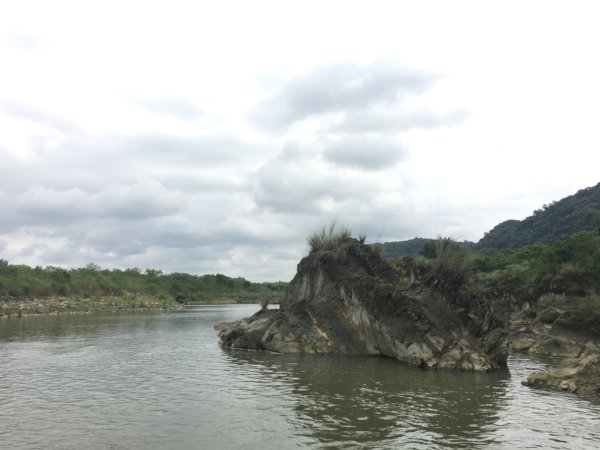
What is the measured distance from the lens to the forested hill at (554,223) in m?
122

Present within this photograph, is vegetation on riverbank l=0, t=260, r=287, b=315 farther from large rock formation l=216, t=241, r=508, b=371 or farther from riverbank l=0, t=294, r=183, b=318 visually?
large rock formation l=216, t=241, r=508, b=371

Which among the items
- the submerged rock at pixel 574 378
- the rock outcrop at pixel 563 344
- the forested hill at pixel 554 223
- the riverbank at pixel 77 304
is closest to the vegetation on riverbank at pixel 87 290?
the riverbank at pixel 77 304

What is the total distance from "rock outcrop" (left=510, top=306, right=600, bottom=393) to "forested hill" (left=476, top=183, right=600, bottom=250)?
82.1 m

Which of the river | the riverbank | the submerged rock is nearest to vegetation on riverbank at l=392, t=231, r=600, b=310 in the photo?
the river

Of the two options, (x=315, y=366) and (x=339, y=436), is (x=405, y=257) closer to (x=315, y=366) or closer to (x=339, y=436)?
(x=315, y=366)

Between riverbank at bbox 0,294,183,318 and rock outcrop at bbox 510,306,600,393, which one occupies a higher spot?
rock outcrop at bbox 510,306,600,393

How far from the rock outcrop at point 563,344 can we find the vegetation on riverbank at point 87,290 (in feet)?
81.0

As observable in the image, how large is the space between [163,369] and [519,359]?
23.4 meters

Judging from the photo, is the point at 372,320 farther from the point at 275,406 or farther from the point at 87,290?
the point at 87,290

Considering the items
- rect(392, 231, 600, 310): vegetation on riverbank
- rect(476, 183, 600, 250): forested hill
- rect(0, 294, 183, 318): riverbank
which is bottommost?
rect(0, 294, 183, 318): riverbank

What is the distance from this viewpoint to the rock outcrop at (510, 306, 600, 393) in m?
21.9

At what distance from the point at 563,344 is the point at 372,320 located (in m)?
13.4

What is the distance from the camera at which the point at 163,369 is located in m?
27.6

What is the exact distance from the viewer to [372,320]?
107ft
